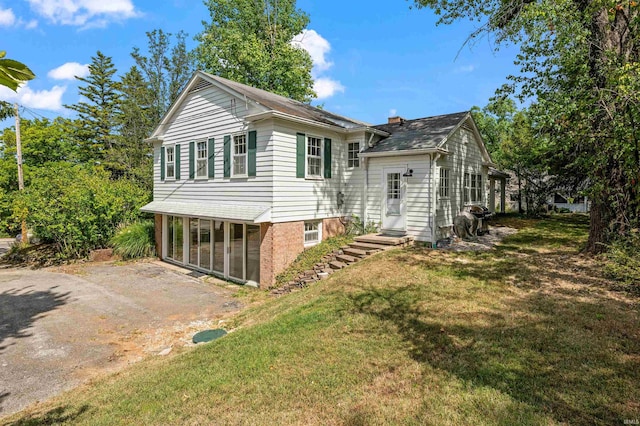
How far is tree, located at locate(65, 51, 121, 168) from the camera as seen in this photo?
31.2 m

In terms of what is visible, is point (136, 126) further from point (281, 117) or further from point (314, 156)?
point (281, 117)

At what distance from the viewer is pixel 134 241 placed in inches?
636

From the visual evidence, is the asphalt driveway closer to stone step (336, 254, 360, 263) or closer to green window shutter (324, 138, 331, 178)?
stone step (336, 254, 360, 263)

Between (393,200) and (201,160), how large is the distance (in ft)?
26.3

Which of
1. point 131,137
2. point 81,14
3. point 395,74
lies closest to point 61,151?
point 131,137

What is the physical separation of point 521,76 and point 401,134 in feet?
15.8

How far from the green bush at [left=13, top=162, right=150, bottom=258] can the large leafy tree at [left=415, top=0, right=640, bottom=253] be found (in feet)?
56.3

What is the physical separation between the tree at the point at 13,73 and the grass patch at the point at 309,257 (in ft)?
29.6

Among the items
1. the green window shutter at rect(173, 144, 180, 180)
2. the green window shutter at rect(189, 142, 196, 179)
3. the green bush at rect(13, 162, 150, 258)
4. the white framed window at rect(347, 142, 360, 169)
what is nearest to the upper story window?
the white framed window at rect(347, 142, 360, 169)

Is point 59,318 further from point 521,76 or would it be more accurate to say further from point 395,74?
point 395,74

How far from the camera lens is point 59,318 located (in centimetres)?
845

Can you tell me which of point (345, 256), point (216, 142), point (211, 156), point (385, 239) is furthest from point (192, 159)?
point (385, 239)

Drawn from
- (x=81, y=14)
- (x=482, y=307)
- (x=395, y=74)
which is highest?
(x=81, y=14)

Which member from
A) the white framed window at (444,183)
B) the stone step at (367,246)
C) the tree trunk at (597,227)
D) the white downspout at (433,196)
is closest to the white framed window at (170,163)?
the stone step at (367,246)
